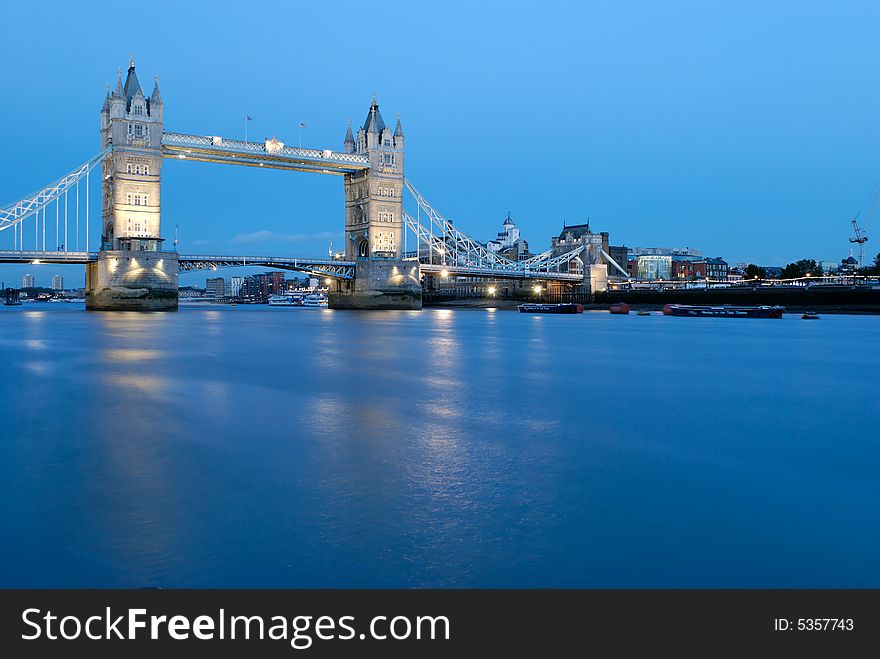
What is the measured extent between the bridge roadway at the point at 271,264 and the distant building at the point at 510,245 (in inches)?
1424

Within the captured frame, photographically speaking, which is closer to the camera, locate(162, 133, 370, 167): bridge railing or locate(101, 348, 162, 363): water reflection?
locate(101, 348, 162, 363): water reflection

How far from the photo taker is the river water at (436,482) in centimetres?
378

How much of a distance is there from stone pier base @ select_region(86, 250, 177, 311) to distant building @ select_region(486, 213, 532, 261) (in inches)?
2569

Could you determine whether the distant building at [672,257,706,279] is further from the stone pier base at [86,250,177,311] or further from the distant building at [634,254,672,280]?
the stone pier base at [86,250,177,311]

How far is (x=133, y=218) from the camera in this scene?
45.0 metres

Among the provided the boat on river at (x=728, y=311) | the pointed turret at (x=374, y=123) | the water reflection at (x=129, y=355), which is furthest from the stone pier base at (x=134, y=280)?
the boat on river at (x=728, y=311)

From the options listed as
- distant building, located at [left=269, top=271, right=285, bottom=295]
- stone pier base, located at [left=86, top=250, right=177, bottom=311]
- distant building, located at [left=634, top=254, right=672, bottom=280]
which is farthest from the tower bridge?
distant building, located at [left=269, top=271, right=285, bottom=295]

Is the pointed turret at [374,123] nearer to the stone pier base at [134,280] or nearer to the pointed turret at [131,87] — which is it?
the pointed turret at [131,87]

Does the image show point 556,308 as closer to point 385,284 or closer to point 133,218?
point 385,284

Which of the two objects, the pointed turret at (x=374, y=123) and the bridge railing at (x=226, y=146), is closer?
the bridge railing at (x=226, y=146)

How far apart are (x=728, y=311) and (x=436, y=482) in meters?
45.7

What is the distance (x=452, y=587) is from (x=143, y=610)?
1.50 metres

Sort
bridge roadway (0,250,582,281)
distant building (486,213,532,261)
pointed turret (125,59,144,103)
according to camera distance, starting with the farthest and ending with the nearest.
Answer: distant building (486,213,532,261) < pointed turret (125,59,144,103) < bridge roadway (0,250,582,281)

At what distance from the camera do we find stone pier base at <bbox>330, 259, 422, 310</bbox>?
55188 mm
